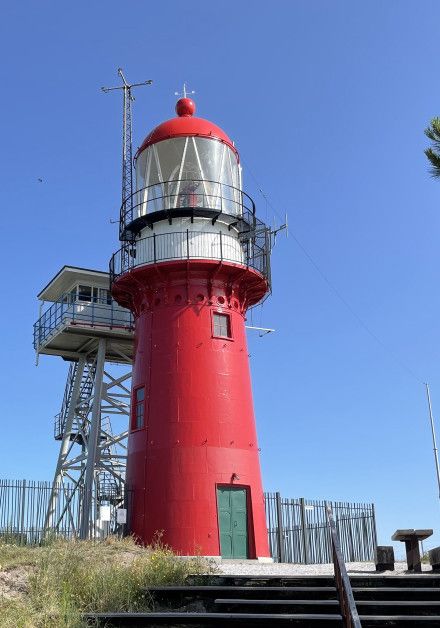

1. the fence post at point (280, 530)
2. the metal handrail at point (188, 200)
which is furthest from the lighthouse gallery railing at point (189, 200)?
the fence post at point (280, 530)

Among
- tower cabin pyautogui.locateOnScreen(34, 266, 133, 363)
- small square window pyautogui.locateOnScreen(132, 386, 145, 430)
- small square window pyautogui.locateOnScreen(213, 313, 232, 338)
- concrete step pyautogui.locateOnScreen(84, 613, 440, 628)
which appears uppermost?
tower cabin pyautogui.locateOnScreen(34, 266, 133, 363)

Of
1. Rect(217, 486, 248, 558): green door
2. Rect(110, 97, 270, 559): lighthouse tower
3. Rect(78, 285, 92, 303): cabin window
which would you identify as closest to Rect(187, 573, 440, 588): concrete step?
Rect(110, 97, 270, 559): lighthouse tower

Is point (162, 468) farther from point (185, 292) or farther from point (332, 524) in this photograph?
point (332, 524)

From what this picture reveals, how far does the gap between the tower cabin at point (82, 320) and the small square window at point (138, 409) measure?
6932 mm

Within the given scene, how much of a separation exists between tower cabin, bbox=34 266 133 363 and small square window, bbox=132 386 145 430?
6932 mm

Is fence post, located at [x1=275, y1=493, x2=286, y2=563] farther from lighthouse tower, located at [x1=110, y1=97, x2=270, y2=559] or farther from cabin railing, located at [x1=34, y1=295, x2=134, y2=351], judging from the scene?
cabin railing, located at [x1=34, y1=295, x2=134, y2=351]

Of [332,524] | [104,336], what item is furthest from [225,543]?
[104,336]

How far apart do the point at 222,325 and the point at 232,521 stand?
583 cm

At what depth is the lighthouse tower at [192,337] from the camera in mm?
20906

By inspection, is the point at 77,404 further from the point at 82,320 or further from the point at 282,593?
the point at 282,593

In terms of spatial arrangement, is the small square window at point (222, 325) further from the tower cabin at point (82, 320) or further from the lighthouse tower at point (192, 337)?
the tower cabin at point (82, 320)

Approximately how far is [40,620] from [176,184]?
1534 cm

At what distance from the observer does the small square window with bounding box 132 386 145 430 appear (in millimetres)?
22472

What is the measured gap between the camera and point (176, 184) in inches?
927
